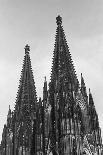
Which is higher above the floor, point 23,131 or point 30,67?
point 30,67

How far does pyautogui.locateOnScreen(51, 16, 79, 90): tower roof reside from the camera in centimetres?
3994

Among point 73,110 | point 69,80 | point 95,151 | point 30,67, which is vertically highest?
point 30,67

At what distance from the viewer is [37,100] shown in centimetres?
4300

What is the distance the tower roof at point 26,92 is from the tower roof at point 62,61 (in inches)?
152

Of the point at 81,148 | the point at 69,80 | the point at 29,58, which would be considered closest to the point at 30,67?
the point at 29,58

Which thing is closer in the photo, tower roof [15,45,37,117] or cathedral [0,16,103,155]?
cathedral [0,16,103,155]

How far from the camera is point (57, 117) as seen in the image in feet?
121

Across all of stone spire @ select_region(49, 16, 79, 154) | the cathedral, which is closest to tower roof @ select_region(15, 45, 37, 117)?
the cathedral

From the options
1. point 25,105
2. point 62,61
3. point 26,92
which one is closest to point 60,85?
point 62,61

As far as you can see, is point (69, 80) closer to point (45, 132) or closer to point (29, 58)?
point (45, 132)

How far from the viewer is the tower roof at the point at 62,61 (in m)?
39.9

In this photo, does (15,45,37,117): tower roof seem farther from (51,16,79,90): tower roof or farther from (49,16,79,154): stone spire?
(51,16,79,90): tower roof

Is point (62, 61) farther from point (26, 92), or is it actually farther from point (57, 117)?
point (57, 117)

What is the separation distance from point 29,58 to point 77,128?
44.9 ft
